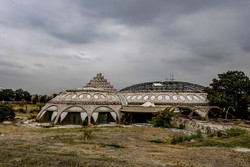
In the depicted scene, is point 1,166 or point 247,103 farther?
point 247,103

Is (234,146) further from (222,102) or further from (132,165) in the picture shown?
(222,102)

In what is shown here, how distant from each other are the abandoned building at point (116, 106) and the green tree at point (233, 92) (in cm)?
201

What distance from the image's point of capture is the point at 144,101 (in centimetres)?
5094

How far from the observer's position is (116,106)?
45.6 metres

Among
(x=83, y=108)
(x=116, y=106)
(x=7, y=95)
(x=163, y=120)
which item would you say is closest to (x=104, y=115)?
(x=116, y=106)

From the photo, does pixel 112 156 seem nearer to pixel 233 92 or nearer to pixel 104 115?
pixel 104 115

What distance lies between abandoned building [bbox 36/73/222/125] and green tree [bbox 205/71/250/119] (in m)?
2.01

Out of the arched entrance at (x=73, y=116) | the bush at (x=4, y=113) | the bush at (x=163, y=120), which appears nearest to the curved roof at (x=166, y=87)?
the bush at (x=163, y=120)

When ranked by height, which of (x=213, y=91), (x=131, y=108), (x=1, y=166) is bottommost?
(x=1, y=166)

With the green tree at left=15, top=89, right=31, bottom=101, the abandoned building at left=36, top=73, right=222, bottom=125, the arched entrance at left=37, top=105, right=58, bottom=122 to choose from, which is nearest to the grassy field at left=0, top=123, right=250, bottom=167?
the abandoned building at left=36, top=73, right=222, bottom=125

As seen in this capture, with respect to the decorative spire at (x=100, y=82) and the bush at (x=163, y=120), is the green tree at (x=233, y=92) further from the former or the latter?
the decorative spire at (x=100, y=82)

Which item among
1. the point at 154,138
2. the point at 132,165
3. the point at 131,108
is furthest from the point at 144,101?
the point at 132,165

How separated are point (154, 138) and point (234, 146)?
24.5 feet

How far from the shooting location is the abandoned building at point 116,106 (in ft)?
139
